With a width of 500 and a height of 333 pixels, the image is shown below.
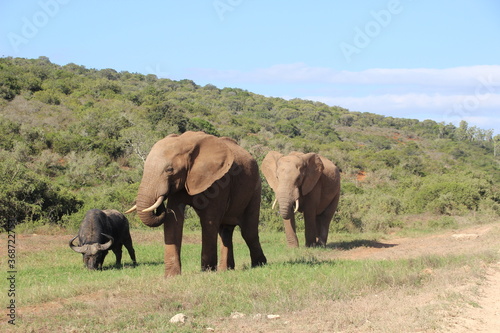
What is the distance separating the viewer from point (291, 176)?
14711 mm

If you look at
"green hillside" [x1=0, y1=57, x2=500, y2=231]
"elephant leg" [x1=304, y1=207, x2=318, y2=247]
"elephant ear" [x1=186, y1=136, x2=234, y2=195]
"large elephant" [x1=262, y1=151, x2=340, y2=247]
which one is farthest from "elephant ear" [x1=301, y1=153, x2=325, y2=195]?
"green hillside" [x1=0, y1=57, x2=500, y2=231]

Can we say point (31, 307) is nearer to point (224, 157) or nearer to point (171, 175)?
point (171, 175)

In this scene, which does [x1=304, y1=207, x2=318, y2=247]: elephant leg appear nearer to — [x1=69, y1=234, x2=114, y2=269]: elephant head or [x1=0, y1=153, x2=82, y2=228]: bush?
[x1=69, y1=234, x2=114, y2=269]: elephant head

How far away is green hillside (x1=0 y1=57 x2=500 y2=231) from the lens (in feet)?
68.8

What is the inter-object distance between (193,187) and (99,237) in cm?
453

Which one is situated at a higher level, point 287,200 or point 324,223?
point 287,200

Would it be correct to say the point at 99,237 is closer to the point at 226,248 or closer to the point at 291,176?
the point at 226,248

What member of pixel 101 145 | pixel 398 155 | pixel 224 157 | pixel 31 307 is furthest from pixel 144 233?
pixel 398 155

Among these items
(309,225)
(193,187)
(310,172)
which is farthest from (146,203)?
(309,225)

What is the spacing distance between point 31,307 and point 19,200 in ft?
39.3

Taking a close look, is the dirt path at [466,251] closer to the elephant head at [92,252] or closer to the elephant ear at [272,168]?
the elephant ear at [272,168]

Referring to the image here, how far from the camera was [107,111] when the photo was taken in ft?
143

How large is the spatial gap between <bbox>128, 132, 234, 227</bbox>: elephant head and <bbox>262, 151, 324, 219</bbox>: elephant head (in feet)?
14.7

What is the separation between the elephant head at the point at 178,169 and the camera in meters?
9.18
